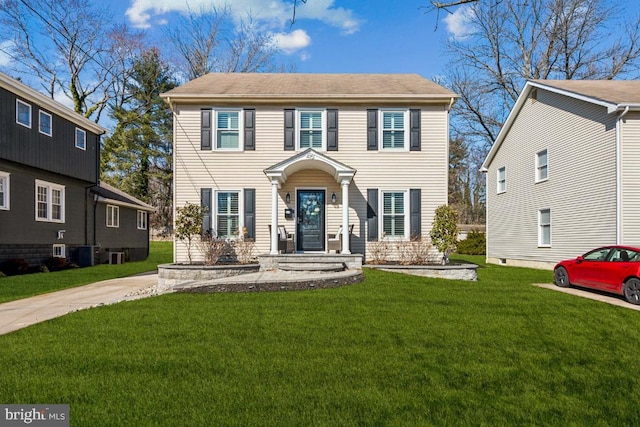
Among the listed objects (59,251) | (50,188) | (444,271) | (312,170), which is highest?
(312,170)

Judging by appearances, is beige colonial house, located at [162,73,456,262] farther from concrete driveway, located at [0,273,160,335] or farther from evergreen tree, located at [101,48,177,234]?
evergreen tree, located at [101,48,177,234]

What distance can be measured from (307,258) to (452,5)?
7573mm

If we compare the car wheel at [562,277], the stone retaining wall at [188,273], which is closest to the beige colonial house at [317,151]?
the stone retaining wall at [188,273]

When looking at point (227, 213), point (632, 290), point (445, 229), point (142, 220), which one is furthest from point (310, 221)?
point (142, 220)

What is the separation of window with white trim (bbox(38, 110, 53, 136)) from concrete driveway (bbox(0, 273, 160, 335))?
7.04 meters

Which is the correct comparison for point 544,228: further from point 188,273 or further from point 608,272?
point 188,273

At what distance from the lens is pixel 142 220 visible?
2230 cm

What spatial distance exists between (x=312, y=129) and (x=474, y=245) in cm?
1512

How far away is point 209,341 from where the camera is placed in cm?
473

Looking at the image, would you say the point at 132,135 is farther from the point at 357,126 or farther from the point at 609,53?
the point at 609,53

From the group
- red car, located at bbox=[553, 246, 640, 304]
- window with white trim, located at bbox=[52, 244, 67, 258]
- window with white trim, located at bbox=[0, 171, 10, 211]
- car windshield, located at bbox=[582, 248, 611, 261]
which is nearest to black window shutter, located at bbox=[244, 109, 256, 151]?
window with white trim, located at bbox=[0, 171, 10, 211]

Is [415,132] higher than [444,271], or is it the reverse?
[415,132]

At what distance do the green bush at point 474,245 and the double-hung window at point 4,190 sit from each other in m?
21.6

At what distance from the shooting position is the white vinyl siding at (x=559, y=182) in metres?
11.6
